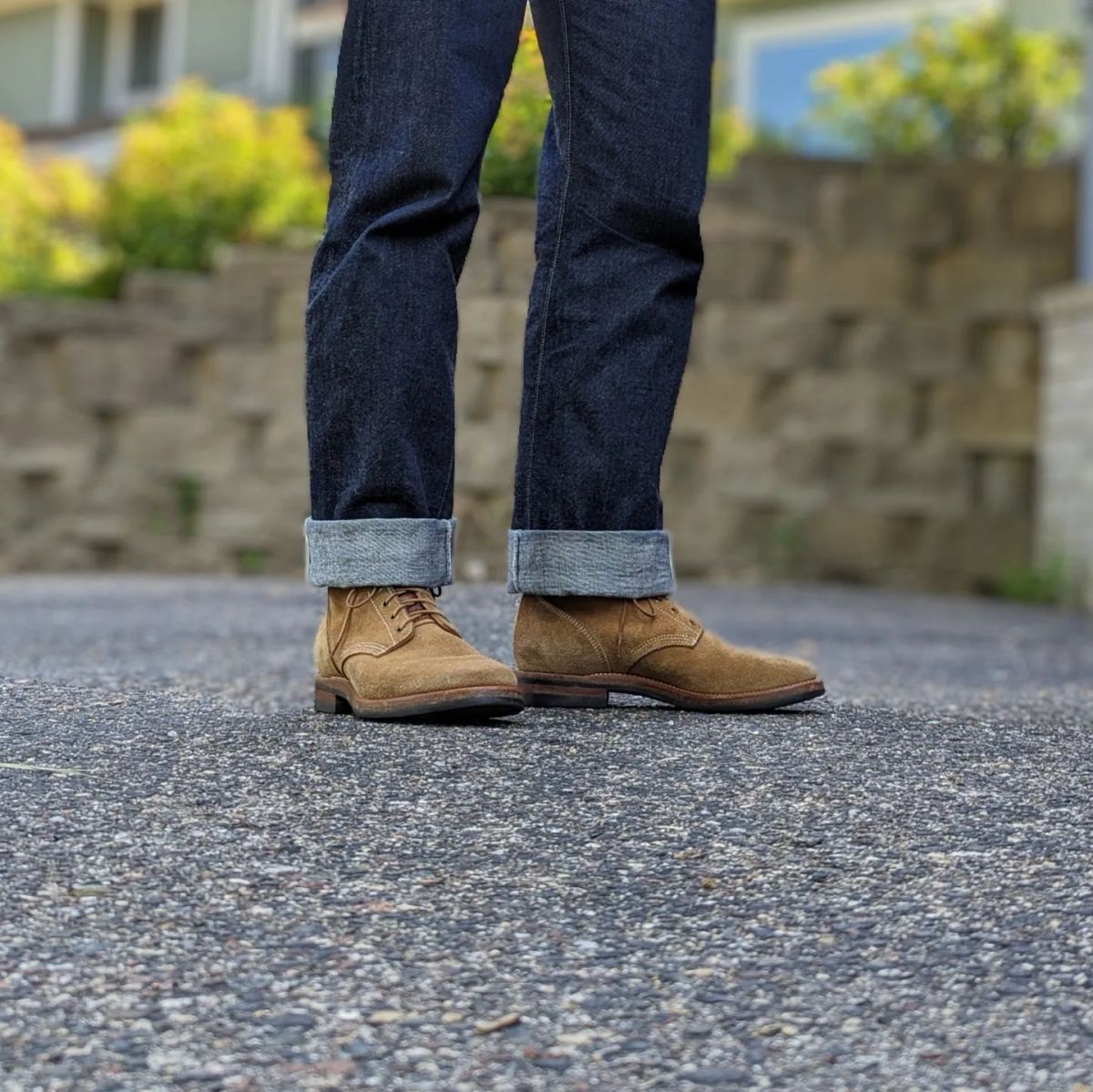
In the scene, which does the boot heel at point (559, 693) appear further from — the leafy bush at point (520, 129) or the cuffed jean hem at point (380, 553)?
the leafy bush at point (520, 129)

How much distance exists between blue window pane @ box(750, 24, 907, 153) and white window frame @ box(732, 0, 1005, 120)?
2 cm

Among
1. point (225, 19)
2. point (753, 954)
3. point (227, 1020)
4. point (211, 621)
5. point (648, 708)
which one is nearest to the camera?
point (227, 1020)

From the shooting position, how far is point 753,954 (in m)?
1.35

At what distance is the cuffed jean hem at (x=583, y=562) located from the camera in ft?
6.81

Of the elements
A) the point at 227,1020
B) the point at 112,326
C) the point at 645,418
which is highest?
the point at 112,326

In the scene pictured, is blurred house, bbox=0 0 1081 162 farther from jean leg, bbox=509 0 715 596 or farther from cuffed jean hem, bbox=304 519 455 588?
cuffed jean hem, bbox=304 519 455 588

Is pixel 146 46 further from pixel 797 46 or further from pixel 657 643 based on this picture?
pixel 657 643

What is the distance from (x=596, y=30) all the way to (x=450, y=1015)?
1163mm

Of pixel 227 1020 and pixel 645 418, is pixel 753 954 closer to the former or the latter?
pixel 227 1020

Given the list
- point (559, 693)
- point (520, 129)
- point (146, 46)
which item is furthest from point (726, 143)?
point (146, 46)

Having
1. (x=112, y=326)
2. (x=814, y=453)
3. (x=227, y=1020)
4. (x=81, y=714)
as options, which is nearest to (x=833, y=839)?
(x=227, y=1020)

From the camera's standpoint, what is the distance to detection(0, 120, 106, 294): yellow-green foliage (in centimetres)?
754

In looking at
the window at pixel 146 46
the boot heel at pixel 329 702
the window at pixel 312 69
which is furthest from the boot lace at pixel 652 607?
the window at pixel 146 46

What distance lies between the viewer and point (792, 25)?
12273 mm
